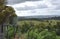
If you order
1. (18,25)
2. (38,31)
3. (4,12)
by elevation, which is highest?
(4,12)

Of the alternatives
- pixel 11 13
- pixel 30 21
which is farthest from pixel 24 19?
pixel 11 13

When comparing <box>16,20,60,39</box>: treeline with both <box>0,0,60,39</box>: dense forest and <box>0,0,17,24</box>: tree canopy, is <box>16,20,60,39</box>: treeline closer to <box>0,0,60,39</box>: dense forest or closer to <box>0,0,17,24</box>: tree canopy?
<box>0,0,60,39</box>: dense forest

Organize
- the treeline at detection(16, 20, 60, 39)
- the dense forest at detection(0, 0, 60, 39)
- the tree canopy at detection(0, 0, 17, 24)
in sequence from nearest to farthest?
1. the tree canopy at detection(0, 0, 17, 24)
2. the dense forest at detection(0, 0, 60, 39)
3. the treeline at detection(16, 20, 60, 39)

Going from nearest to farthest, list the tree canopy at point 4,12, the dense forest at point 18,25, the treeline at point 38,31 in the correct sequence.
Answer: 1. the tree canopy at point 4,12
2. the dense forest at point 18,25
3. the treeline at point 38,31

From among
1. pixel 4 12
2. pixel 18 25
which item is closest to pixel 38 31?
pixel 18 25

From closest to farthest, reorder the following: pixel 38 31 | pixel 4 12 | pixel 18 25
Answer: pixel 4 12 → pixel 38 31 → pixel 18 25

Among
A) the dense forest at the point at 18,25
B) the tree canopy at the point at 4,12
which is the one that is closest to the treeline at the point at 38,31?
the dense forest at the point at 18,25

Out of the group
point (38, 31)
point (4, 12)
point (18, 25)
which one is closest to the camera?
point (4, 12)

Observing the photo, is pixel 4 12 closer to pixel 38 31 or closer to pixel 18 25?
pixel 18 25

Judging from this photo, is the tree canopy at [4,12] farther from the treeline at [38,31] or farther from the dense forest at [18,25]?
the treeline at [38,31]

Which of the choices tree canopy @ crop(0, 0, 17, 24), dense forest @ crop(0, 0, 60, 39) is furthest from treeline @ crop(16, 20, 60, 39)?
tree canopy @ crop(0, 0, 17, 24)

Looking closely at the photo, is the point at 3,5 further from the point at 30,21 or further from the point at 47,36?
the point at 30,21

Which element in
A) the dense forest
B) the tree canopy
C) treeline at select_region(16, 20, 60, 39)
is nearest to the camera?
the tree canopy

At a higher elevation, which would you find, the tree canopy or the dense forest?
the tree canopy
